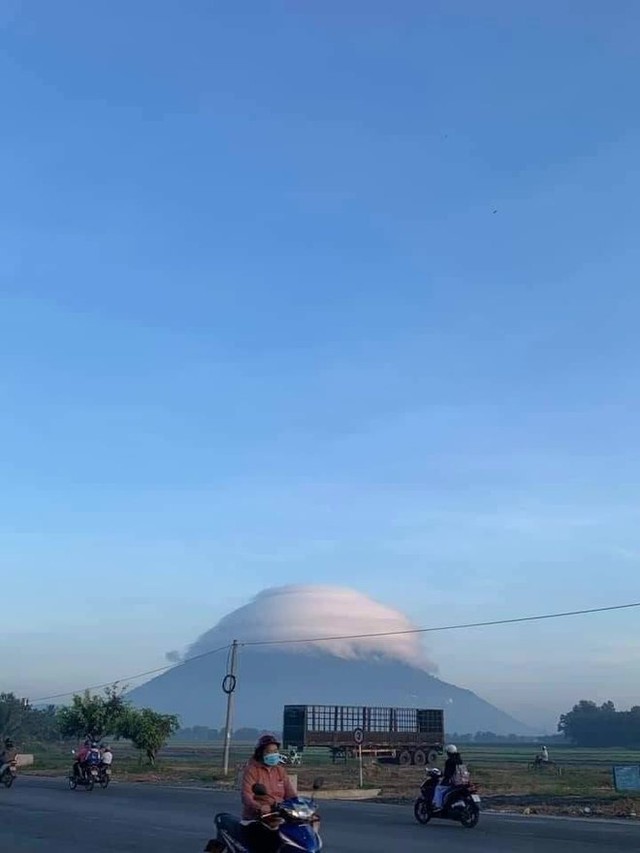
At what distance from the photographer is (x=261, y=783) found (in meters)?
9.28

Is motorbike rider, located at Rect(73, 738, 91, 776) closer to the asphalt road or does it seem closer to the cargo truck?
the asphalt road

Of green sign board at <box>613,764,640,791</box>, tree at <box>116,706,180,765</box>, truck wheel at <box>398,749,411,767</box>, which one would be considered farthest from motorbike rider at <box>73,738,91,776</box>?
truck wheel at <box>398,749,411,767</box>

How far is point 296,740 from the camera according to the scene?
5150 cm

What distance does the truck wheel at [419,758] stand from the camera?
178 ft

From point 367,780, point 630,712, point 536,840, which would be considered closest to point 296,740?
point 367,780

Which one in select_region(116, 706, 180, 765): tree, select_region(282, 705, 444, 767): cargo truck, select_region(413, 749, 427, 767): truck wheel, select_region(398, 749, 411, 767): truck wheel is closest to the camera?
select_region(116, 706, 180, 765): tree

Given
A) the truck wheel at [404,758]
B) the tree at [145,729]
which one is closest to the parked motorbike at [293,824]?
the tree at [145,729]

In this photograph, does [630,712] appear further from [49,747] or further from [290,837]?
[290,837]

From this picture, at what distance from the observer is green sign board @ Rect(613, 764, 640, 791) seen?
24.9 m

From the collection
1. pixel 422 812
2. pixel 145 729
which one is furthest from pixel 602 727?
pixel 422 812

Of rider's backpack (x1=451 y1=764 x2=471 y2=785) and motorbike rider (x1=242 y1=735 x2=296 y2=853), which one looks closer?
motorbike rider (x1=242 y1=735 x2=296 y2=853)

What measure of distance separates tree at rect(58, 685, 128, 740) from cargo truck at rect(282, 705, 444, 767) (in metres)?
9.59

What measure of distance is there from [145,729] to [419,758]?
54.2 feet

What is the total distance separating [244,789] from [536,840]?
8.84 metres
